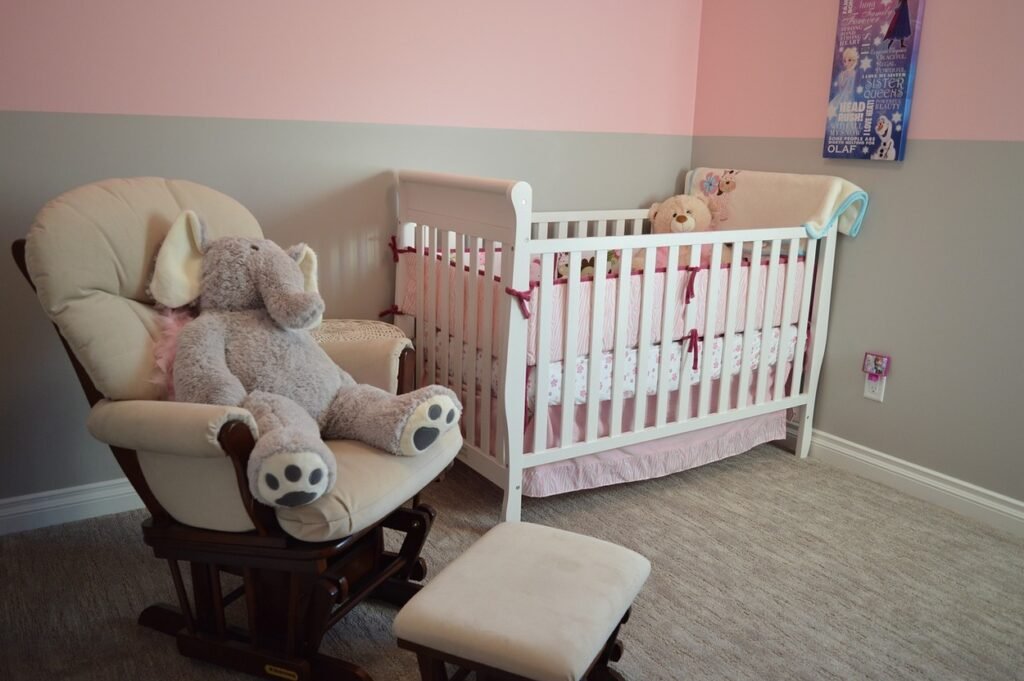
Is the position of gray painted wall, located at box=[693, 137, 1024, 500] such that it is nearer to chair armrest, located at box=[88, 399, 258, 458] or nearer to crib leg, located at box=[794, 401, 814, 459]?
crib leg, located at box=[794, 401, 814, 459]

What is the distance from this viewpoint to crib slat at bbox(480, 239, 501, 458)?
2334 mm

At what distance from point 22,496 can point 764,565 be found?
2.10m

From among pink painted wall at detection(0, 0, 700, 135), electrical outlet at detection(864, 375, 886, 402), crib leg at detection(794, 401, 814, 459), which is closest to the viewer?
pink painted wall at detection(0, 0, 700, 135)

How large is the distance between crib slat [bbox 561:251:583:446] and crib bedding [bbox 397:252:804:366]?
19mm

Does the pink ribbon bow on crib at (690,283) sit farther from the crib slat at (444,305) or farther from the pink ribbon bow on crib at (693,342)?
the crib slat at (444,305)

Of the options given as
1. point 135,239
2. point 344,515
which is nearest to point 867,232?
point 344,515

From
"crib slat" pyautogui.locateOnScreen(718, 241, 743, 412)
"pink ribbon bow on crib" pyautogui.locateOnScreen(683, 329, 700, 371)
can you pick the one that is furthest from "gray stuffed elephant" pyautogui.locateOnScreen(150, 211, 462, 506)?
"crib slat" pyautogui.locateOnScreen(718, 241, 743, 412)

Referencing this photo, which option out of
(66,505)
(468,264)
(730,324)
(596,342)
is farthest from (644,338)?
(66,505)

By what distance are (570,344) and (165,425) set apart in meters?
1.19

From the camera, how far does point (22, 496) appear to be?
7.57ft

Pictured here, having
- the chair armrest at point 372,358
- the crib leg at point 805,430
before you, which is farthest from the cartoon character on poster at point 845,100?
the chair armrest at point 372,358

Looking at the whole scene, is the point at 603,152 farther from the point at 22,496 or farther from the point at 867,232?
the point at 22,496

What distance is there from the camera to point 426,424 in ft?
5.68

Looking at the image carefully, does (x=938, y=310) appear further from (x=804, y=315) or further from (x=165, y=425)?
(x=165, y=425)
